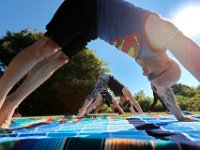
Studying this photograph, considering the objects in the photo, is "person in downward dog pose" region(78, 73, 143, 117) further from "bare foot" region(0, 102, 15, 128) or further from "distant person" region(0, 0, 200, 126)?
"bare foot" region(0, 102, 15, 128)

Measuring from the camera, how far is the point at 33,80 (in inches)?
94.5

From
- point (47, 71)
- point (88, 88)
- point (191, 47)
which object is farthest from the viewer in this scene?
point (88, 88)

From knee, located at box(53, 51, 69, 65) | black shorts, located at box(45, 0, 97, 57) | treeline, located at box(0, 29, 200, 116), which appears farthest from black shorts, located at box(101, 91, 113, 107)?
treeline, located at box(0, 29, 200, 116)

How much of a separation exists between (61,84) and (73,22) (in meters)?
13.2

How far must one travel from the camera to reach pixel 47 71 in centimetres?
247

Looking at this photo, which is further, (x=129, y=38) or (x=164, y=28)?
(x=129, y=38)

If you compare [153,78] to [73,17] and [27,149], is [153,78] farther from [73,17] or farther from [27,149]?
[27,149]

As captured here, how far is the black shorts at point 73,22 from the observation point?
2.17 m

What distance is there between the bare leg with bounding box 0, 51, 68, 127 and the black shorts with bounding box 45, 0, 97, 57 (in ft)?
0.88

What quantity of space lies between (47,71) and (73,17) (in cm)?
53

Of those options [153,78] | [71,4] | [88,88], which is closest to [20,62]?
[71,4]

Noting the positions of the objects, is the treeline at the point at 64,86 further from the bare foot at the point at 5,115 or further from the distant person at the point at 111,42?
the bare foot at the point at 5,115

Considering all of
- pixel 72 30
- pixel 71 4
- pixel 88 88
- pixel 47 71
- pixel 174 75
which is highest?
pixel 88 88

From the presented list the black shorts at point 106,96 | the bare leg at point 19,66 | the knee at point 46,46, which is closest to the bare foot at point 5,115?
the bare leg at point 19,66
